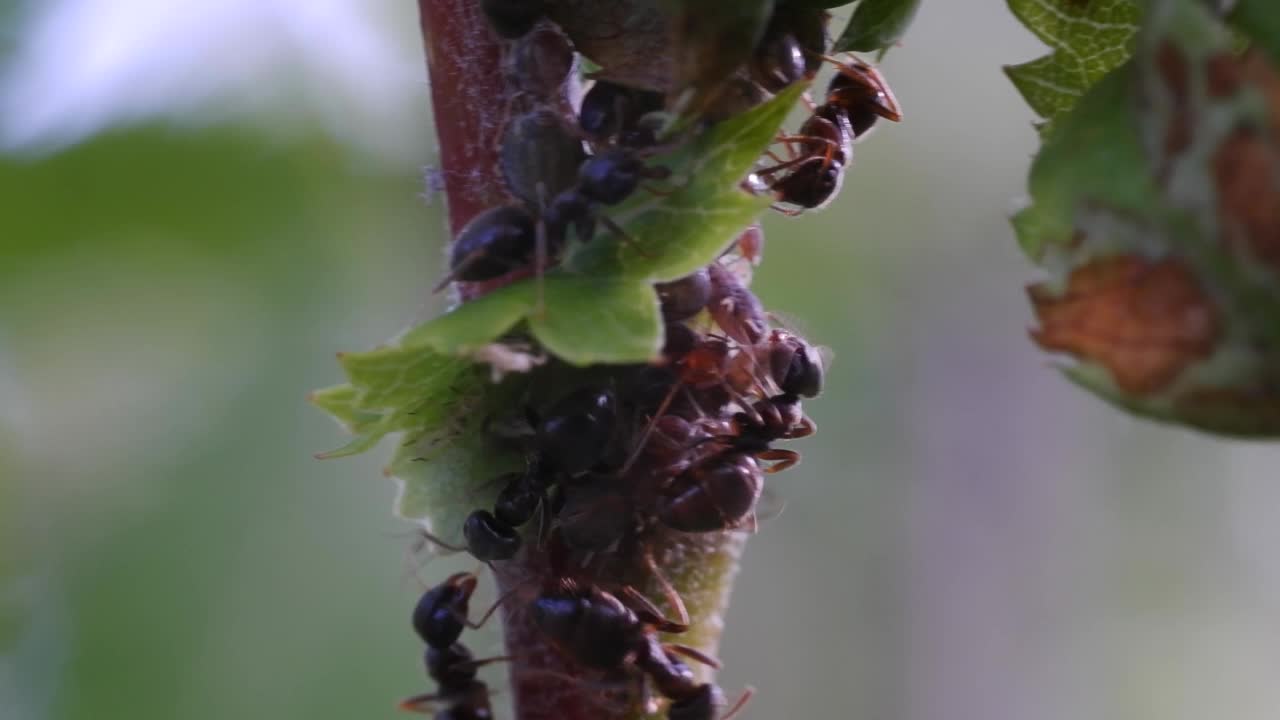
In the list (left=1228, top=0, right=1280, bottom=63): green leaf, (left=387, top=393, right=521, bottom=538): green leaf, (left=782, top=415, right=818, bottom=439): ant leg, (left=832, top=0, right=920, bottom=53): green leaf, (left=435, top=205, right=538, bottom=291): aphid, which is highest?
(left=1228, top=0, right=1280, bottom=63): green leaf

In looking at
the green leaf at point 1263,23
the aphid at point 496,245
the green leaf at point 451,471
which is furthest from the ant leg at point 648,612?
the green leaf at point 1263,23

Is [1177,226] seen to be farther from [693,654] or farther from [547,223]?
[693,654]

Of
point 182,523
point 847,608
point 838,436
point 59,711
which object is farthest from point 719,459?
point 847,608

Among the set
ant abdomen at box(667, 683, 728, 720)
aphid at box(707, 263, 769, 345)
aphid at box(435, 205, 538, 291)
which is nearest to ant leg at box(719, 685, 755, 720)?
ant abdomen at box(667, 683, 728, 720)

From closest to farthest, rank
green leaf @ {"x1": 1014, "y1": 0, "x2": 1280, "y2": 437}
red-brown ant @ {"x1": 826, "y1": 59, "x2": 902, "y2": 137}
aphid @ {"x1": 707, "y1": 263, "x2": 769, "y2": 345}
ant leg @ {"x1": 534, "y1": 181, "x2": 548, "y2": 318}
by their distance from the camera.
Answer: green leaf @ {"x1": 1014, "y1": 0, "x2": 1280, "y2": 437}
ant leg @ {"x1": 534, "y1": 181, "x2": 548, "y2": 318}
aphid @ {"x1": 707, "y1": 263, "x2": 769, "y2": 345}
red-brown ant @ {"x1": 826, "y1": 59, "x2": 902, "y2": 137}

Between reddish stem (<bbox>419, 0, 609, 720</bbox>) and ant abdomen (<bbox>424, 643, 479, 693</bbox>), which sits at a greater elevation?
reddish stem (<bbox>419, 0, 609, 720</bbox>)

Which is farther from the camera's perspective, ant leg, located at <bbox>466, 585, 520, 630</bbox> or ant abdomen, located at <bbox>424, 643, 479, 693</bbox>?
ant abdomen, located at <bbox>424, 643, 479, 693</bbox>

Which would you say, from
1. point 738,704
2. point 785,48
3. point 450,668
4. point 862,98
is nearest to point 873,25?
point 785,48

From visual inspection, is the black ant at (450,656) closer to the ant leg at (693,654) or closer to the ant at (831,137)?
the ant leg at (693,654)

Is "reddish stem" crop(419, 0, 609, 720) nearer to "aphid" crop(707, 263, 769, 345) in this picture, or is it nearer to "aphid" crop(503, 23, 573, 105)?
"aphid" crop(503, 23, 573, 105)
